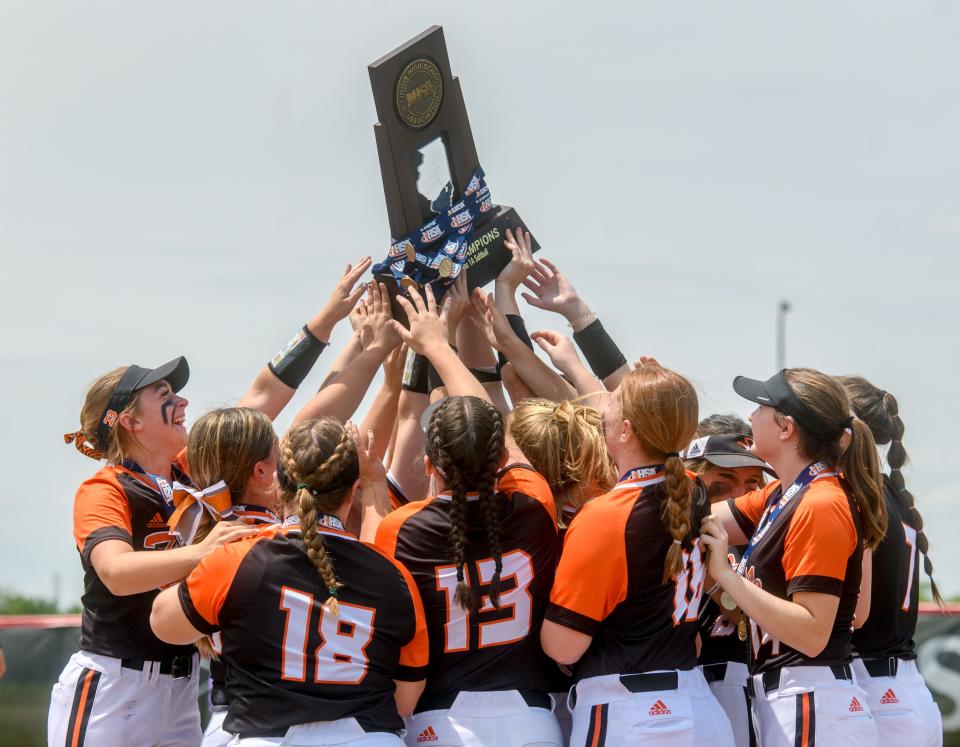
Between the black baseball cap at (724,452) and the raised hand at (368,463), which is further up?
the raised hand at (368,463)

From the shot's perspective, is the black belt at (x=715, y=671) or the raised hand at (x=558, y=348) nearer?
the black belt at (x=715, y=671)

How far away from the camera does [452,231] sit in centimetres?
431

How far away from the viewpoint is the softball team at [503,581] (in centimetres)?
283

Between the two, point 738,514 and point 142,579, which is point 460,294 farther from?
point 142,579

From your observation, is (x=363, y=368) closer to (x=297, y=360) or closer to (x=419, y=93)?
(x=297, y=360)

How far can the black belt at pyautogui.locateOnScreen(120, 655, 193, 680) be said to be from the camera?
12.1ft

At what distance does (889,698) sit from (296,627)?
2.00 metres

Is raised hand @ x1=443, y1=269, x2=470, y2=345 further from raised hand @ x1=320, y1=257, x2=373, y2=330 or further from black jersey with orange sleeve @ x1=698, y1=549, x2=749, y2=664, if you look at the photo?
black jersey with orange sleeve @ x1=698, y1=549, x2=749, y2=664

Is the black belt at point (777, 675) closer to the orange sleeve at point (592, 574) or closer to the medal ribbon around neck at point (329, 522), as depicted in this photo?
the orange sleeve at point (592, 574)

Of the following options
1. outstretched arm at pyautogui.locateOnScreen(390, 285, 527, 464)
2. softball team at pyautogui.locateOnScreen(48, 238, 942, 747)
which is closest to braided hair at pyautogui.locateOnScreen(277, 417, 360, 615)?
softball team at pyautogui.locateOnScreen(48, 238, 942, 747)

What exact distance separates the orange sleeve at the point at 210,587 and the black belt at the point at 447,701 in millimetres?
655

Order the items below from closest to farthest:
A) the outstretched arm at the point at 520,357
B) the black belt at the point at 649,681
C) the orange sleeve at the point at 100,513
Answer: the black belt at the point at 649,681 → the orange sleeve at the point at 100,513 → the outstretched arm at the point at 520,357

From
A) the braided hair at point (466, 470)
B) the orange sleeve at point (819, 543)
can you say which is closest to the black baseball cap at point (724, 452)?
the orange sleeve at point (819, 543)

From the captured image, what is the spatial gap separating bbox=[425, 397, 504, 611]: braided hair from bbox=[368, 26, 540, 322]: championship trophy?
125 cm
